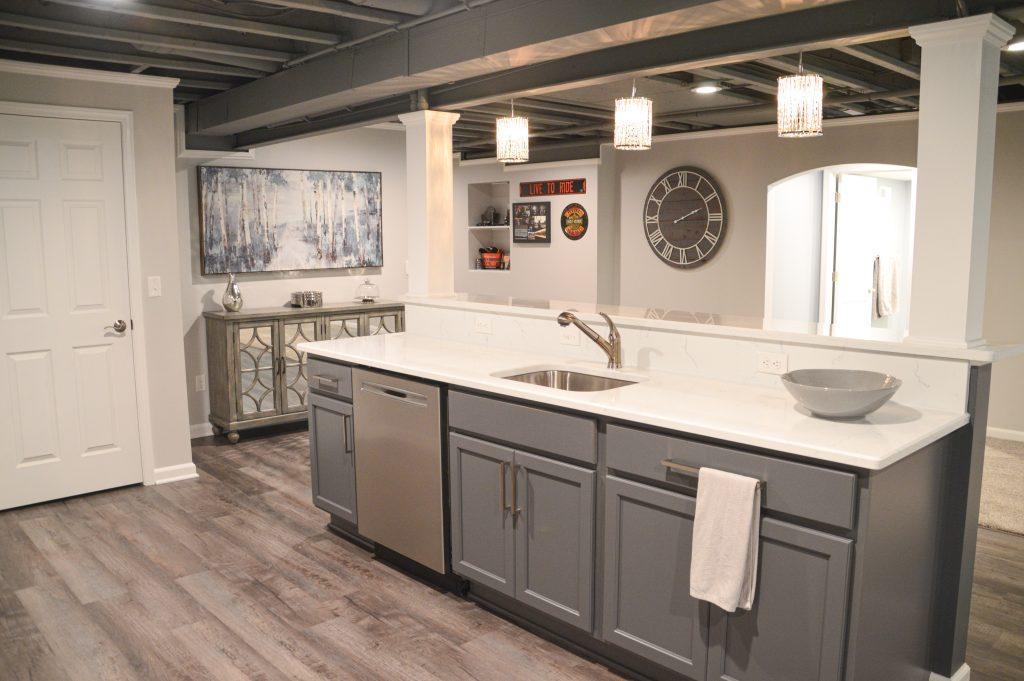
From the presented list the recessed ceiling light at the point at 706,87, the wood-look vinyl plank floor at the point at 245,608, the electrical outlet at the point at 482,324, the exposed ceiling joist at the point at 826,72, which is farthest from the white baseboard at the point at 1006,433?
the electrical outlet at the point at 482,324

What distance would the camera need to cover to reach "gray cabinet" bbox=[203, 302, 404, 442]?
17.8 feet

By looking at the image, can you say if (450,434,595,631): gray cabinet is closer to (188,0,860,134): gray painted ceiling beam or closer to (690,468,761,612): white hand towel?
(690,468,761,612): white hand towel

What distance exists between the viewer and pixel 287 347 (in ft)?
18.6

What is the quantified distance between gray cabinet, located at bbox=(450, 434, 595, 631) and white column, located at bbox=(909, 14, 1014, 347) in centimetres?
120

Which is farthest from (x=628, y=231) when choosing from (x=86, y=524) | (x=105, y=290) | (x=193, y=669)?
(x=193, y=669)

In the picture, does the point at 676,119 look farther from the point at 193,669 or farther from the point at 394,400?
the point at 193,669

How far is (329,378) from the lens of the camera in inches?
147

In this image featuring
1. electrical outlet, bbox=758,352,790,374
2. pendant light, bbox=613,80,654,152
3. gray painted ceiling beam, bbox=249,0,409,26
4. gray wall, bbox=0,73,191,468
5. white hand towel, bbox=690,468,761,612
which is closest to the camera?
white hand towel, bbox=690,468,761,612

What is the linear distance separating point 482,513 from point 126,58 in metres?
3.02

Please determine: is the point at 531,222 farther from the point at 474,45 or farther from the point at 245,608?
the point at 245,608

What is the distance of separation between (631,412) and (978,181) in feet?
4.01

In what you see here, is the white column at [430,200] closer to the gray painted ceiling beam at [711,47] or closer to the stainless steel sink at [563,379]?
the gray painted ceiling beam at [711,47]

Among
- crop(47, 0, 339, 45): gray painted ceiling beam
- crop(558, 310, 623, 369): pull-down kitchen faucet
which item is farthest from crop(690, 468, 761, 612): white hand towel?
crop(47, 0, 339, 45): gray painted ceiling beam

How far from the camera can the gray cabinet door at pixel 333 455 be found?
3680 mm
